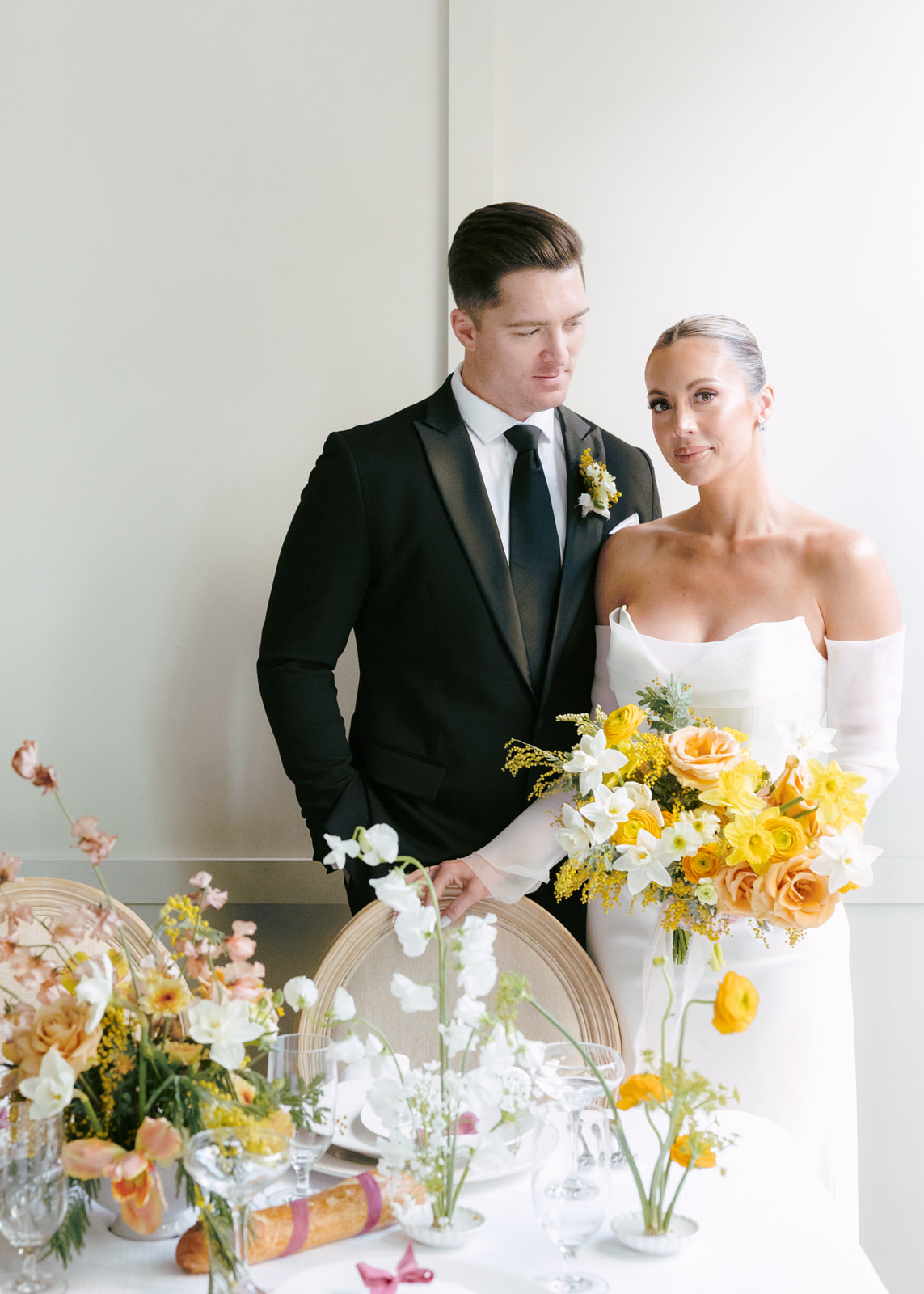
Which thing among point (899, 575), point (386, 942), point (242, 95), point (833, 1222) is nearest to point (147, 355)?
point (242, 95)

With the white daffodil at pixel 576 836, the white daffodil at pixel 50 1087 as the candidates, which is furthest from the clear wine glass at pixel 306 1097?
the white daffodil at pixel 576 836

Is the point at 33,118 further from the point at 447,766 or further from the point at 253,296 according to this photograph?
the point at 447,766

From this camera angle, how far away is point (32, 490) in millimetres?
2779

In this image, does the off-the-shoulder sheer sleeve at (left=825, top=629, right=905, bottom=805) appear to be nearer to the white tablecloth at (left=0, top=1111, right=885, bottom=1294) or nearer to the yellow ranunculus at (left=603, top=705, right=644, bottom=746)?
the yellow ranunculus at (left=603, top=705, right=644, bottom=746)

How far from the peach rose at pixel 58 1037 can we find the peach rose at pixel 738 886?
85 centimetres

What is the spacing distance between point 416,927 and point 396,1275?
36 centimetres

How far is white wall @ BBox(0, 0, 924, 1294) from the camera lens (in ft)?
8.93

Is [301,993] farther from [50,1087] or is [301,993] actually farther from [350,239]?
[350,239]

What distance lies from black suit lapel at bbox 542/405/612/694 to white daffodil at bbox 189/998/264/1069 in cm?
125

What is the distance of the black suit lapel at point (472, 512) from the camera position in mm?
2293

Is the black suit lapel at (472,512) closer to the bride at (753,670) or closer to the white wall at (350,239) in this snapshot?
the bride at (753,670)

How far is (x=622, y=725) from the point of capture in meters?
1.76

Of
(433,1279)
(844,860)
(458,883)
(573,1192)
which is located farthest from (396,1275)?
(458,883)

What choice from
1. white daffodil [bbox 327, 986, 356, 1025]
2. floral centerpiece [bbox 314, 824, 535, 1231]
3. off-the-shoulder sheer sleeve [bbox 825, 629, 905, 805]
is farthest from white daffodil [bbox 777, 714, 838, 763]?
white daffodil [bbox 327, 986, 356, 1025]
